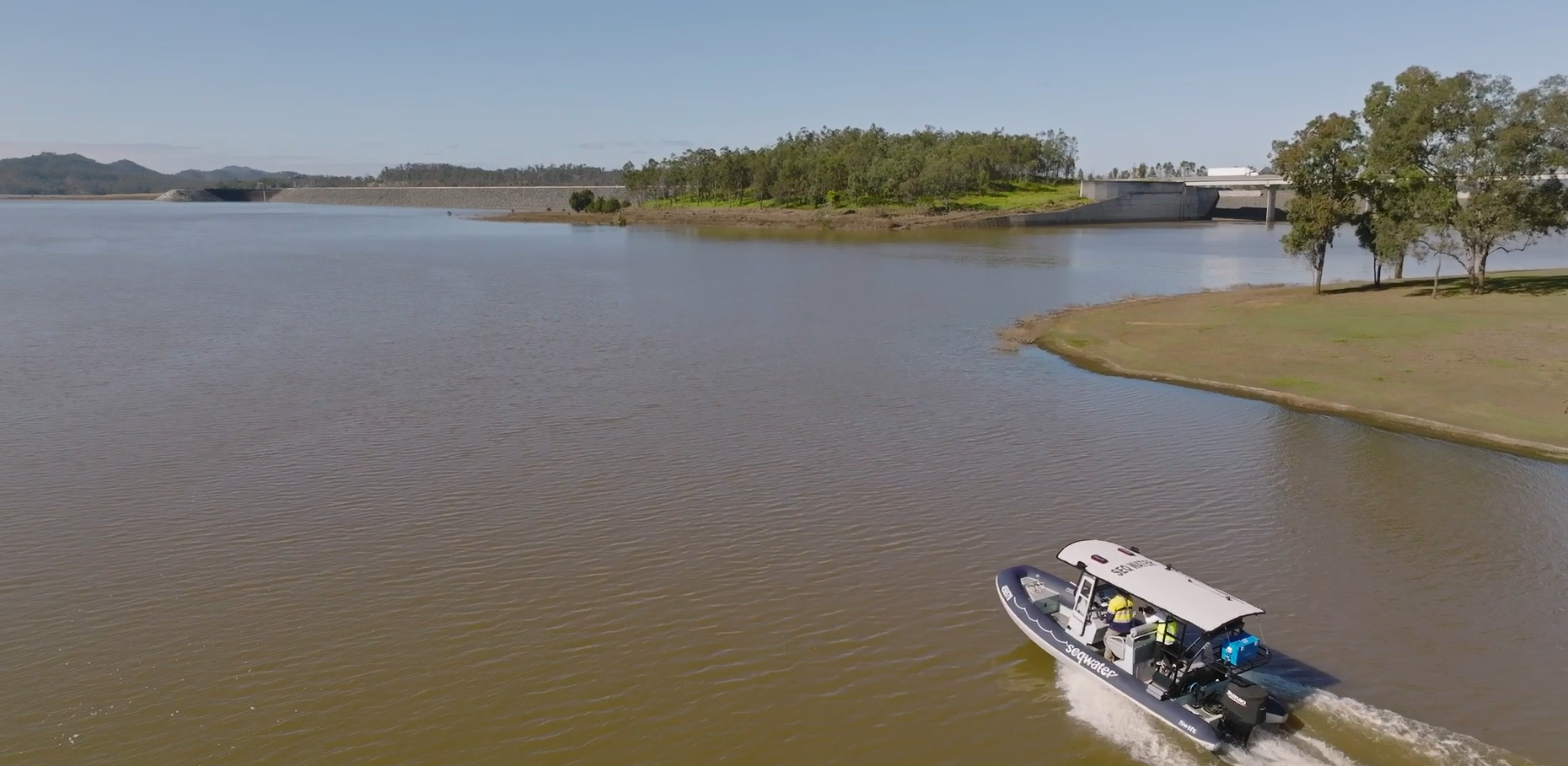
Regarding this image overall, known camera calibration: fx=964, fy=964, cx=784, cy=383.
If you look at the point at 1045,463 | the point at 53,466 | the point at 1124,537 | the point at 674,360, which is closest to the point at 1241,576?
the point at 1124,537

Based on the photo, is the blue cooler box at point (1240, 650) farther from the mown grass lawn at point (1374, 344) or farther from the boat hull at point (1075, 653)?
the mown grass lawn at point (1374, 344)

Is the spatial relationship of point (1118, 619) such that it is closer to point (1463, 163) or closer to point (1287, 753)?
point (1287, 753)

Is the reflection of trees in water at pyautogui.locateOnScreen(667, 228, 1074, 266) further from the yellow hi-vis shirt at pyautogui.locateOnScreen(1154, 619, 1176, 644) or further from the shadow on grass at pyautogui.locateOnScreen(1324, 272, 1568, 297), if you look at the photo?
the yellow hi-vis shirt at pyautogui.locateOnScreen(1154, 619, 1176, 644)

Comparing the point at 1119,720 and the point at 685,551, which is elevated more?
the point at 685,551

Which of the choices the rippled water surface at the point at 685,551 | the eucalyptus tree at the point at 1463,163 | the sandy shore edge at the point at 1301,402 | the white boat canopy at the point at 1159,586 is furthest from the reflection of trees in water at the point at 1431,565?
the eucalyptus tree at the point at 1463,163

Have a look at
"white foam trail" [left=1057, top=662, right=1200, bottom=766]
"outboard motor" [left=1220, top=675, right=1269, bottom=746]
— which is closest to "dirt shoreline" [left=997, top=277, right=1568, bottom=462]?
"outboard motor" [left=1220, top=675, right=1269, bottom=746]

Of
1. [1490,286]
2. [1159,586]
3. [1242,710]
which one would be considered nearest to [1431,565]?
[1159,586]
